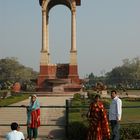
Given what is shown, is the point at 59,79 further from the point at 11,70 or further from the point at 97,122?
the point at 11,70

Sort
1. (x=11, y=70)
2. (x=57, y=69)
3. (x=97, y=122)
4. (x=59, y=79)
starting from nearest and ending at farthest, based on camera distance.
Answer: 1. (x=97, y=122)
2. (x=59, y=79)
3. (x=57, y=69)
4. (x=11, y=70)

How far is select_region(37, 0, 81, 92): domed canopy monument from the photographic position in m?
40.8

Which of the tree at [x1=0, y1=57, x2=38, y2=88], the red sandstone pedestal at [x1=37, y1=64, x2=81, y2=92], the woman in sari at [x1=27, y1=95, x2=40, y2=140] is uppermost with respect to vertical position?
the tree at [x1=0, y1=57, x2=38, y2=88]

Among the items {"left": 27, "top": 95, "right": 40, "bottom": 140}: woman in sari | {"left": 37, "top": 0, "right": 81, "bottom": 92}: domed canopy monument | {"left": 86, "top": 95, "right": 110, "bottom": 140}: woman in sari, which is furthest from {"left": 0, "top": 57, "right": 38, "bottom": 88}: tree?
{"left": 86, "top": 95, "right": 110, "bottom": 140}: woman in sari

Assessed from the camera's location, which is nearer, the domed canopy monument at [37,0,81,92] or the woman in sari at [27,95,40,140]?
the woman in sari at [27,95,40,140]

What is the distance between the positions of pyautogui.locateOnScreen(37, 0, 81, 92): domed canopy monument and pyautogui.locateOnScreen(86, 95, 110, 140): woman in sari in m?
29.9

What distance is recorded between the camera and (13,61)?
105 meters

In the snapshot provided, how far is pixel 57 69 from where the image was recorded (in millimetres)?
44188

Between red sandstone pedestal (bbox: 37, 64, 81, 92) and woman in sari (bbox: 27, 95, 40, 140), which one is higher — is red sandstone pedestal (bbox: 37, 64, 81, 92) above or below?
above

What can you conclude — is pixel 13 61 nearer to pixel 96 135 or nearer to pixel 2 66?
pixel 2 66

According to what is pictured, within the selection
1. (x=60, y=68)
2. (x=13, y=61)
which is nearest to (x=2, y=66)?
→ (x=13, y=61)

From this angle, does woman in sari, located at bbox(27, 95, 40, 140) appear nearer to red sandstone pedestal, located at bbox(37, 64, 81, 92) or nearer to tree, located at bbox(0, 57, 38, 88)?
red sandstone pedestal, located at bbox(37, 64, 81, 92)

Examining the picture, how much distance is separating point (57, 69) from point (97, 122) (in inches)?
1349

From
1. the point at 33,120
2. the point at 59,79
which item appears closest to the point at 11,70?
the point at 59,79
